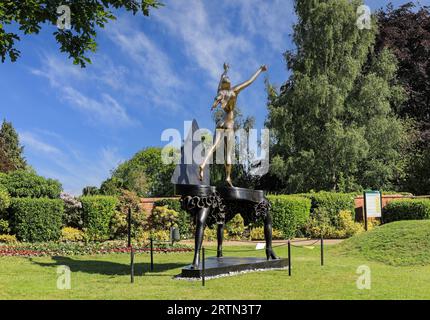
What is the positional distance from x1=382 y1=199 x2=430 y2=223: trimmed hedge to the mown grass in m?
8.85

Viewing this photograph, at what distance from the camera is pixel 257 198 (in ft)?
38.3

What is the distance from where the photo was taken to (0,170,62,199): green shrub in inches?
881

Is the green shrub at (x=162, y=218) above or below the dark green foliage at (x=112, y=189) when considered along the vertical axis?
below

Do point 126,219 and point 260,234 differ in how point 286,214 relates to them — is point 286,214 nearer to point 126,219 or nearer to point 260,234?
point 260,234

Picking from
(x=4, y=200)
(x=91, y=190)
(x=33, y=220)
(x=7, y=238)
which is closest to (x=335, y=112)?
(x=91, y=190)

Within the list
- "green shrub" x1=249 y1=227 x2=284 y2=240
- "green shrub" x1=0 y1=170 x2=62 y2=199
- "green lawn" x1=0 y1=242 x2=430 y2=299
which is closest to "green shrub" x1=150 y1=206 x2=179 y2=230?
"green shrub" x1=249 y1=227 x2=284 y2=240

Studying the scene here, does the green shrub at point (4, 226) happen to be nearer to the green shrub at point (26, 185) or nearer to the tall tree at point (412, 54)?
the green shrub at point (26, 185)

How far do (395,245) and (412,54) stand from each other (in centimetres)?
2645

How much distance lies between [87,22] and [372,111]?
75.2ft

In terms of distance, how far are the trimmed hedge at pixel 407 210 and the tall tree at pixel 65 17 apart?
53.4 ft

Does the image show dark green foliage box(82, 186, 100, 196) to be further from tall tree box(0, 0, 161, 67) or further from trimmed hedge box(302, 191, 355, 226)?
tall tree box(0, 0, 161, 67)

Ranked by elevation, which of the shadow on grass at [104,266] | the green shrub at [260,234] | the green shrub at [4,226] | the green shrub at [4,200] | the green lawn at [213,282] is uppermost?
the green shrub at [4,200]

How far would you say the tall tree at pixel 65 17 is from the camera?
13406 mm

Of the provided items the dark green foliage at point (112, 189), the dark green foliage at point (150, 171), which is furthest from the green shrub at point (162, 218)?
the dark green foliage at point (150, 171)
